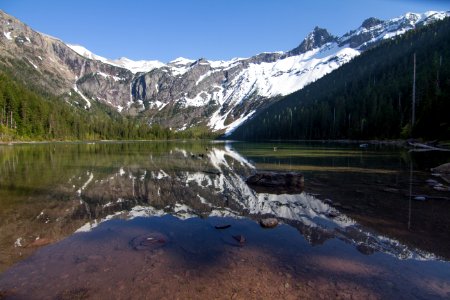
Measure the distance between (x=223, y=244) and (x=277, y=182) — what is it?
45.5 feet

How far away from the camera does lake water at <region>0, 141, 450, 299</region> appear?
830 centimetres

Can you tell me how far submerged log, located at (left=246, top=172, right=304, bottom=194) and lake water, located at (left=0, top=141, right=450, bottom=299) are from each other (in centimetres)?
183

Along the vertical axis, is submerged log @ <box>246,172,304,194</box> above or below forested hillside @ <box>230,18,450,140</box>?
below

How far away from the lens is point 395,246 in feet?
36.9

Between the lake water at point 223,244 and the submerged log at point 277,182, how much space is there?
1832 mm

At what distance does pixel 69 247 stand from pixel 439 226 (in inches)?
637

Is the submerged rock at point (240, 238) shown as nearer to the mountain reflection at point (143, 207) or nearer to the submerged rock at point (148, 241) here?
the mountain reflection at point (143, 207)

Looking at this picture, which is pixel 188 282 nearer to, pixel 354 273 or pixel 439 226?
pixel 354 273

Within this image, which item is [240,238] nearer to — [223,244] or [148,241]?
[223,244]

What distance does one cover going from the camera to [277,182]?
81.0ft

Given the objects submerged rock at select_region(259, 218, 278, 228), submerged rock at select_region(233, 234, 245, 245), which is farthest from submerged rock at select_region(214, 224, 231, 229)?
submerged rock at select_region(259, 218, 278, 228)

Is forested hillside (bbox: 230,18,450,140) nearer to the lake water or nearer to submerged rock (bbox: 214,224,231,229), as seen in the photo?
the lake water

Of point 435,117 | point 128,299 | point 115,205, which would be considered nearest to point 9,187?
point 115,205

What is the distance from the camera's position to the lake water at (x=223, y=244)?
830cm
